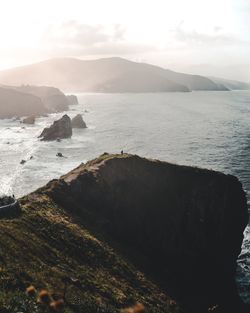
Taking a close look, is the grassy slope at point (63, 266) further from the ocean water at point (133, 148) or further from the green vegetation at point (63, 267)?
the ocean water at point (133, 148)

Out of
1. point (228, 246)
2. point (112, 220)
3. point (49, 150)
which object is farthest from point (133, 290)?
point (49, 150)

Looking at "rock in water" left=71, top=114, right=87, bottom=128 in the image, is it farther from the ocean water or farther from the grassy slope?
the grassy slope

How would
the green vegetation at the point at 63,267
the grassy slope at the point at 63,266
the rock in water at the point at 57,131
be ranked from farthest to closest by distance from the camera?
the rock in water at the point at 57,131
the grassy slope at the point at 63,266
the green vegetation at the point at 63,267

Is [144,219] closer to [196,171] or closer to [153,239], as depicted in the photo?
[153,239]

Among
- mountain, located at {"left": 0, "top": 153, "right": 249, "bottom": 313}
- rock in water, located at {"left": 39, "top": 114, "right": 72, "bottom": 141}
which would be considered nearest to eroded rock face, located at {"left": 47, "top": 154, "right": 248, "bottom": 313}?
mountain, located at {"left": 0, "top": 153, "right": 249, "bottom": 313}

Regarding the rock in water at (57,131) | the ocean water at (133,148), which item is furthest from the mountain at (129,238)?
the rock in water at (57,131)

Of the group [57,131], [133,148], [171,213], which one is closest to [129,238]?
[171,213]
